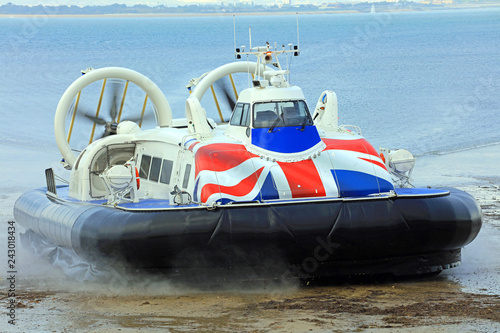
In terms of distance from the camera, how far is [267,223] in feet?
26.8

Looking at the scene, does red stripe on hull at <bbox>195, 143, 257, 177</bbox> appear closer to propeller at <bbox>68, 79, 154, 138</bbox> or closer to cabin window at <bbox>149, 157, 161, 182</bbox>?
cabin window at <bbox>149, 157, 161, 182</bbox>

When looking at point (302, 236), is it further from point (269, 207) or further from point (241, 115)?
point (241, 115)

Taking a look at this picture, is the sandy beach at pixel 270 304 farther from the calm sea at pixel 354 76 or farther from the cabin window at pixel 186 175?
the calm sea at pixel 354 76

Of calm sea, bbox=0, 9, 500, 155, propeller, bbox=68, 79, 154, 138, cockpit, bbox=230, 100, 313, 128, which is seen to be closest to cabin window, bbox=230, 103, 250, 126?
cockpit, bbox=230, 100, 313, 128

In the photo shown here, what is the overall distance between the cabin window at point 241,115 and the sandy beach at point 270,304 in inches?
77.5

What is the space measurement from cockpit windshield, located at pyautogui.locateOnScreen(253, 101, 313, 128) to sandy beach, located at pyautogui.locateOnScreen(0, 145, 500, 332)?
5.83 ft

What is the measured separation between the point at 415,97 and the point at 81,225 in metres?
23.9

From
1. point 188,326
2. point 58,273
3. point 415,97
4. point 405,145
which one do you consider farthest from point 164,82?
point 188,326

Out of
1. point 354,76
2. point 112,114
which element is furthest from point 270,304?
point 354,76

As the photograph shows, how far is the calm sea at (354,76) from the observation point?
23.7m

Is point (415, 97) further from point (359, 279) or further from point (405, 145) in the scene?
point (359, 279)

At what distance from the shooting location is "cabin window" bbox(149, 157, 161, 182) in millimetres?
10219

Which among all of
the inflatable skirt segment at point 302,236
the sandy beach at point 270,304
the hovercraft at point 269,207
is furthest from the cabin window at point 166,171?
the sandy beach at point 270,304

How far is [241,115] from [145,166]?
152 cm
